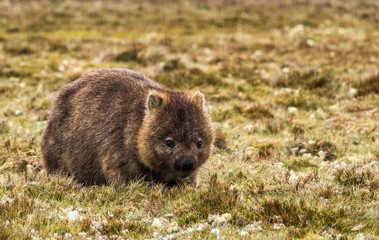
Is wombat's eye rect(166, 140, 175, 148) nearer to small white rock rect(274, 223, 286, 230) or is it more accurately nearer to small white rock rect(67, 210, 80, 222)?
small white rock rect(67, 210, 80, 222)

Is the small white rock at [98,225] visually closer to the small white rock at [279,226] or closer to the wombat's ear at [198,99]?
the small white rock at [279,226]

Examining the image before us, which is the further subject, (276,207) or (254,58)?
(254,58)

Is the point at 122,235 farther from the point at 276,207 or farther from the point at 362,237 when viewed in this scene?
the point at 362,237

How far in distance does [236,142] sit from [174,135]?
2304mm

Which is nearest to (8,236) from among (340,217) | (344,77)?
(340,217)

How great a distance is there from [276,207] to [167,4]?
29.6 metres

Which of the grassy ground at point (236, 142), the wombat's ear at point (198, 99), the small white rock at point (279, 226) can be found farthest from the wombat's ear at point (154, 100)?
the small white rock at point (279, 226)

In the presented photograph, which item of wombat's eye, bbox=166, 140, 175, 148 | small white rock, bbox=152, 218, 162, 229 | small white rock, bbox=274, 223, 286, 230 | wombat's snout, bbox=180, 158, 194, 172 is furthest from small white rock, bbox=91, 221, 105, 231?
small white rock, bbox=274, 223, 286, 230

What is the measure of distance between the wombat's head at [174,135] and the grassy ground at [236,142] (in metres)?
0.28

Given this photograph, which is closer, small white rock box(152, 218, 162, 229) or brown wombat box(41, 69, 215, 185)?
small white rock box(152, 218, 162, 229)

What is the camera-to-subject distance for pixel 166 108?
16.8ft

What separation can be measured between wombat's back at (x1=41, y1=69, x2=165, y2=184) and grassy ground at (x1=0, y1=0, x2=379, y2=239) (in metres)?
0.42

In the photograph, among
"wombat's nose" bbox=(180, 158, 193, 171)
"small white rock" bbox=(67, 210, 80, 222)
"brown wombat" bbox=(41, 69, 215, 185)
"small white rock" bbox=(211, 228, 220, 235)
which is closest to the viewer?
"small white rock" bbox=(211, 228, 220, 235)

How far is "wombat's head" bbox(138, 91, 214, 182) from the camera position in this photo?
4863 millimetres
